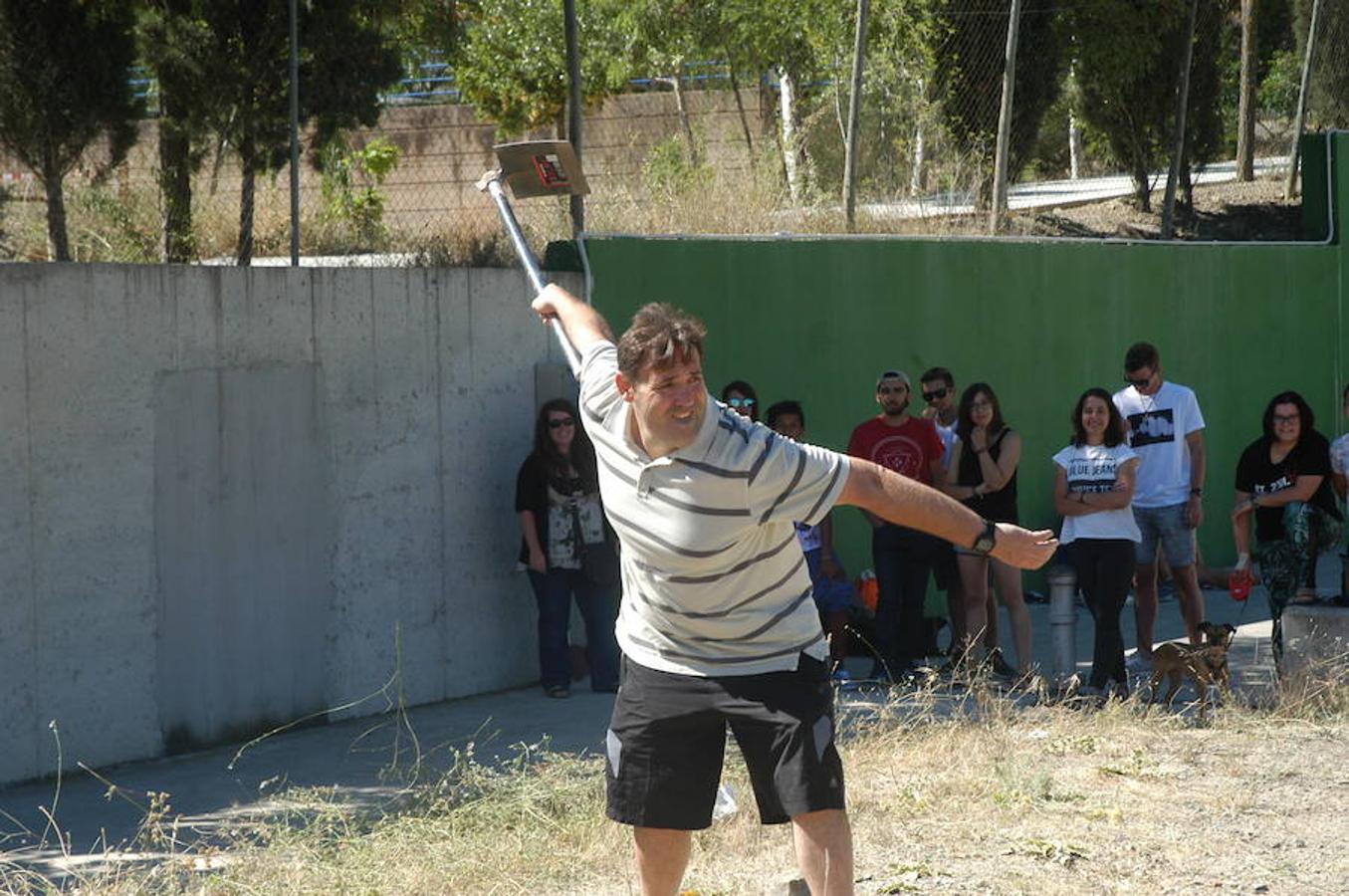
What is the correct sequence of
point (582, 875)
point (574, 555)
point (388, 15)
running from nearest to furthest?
point (582, 875) → point (574, 555) → point (388, 15)

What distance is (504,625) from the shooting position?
10.3 m

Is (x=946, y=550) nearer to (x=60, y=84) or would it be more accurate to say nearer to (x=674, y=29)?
(x=60, y=84)

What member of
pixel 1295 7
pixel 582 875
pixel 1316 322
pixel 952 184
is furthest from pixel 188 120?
pixel 1295 7

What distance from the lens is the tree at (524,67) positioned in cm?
2639

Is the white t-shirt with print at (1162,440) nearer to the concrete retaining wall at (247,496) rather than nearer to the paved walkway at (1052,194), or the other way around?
the concrete retaining wall at (247,496)

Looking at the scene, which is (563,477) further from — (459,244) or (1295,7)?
(1295,7)

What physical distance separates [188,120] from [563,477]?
14.7 ft

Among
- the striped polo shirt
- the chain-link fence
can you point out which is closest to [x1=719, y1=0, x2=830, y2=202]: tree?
the chain-link fence

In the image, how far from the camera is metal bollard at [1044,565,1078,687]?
372 inches

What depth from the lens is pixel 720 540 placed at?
458 centimetres

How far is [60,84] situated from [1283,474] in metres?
7.77

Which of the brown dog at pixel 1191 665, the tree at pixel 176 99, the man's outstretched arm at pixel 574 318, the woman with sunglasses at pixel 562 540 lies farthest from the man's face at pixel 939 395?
the man's outstretched arm at pixel 574 318

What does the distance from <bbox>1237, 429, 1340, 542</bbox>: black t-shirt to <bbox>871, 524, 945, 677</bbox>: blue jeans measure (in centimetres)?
174

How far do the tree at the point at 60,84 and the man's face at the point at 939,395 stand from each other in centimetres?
530
